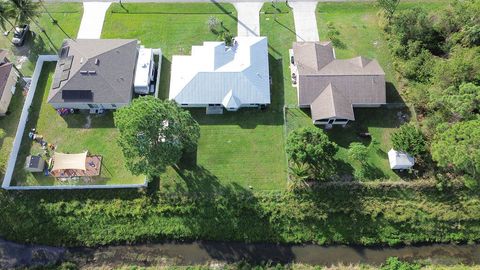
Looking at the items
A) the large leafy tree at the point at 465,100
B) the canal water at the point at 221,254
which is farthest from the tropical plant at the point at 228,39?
the large leafy tree at the point at 465,100

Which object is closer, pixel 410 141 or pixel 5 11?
pixel 410 141

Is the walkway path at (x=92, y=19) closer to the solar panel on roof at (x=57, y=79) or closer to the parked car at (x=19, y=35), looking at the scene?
the parked car at (x=19, y=35)

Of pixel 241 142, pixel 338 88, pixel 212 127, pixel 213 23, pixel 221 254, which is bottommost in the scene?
pixel 221 254

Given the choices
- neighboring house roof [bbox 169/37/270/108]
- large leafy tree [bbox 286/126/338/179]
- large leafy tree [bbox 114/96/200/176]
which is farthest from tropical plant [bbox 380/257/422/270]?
large leafy tree [bbox 114/96/200/176]

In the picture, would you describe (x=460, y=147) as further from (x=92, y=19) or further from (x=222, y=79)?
(x=92, y=19)

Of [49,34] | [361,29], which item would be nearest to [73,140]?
[49,34]
